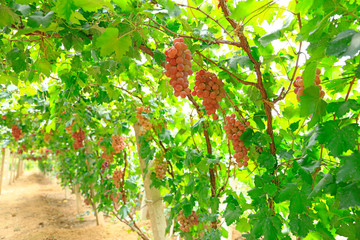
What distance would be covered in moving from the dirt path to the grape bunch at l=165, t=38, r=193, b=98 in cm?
520

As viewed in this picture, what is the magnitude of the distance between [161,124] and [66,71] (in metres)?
0.93

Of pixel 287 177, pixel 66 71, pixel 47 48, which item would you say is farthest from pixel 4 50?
pixel 287 177

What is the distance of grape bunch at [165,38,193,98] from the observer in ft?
3.78

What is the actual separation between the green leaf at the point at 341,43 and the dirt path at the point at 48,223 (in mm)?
5731

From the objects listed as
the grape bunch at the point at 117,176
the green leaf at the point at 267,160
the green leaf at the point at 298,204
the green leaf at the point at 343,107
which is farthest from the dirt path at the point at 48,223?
the green leaf at the point at 343,107

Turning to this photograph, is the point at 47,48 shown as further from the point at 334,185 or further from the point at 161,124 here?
the point at 334,185

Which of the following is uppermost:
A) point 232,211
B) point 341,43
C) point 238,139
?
point 341,43

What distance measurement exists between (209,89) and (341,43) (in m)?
0.74

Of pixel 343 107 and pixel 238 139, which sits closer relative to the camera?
pixel 343 107

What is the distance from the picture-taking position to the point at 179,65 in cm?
115

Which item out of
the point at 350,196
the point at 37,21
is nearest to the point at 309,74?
the point at 350,196

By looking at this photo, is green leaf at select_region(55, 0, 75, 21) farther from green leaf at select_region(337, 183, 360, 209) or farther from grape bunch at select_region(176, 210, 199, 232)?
grape bunch at select_region(176, 210, 199, 232)

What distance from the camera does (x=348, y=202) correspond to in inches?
28.3

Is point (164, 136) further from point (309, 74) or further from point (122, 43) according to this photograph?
point (309, 74)
